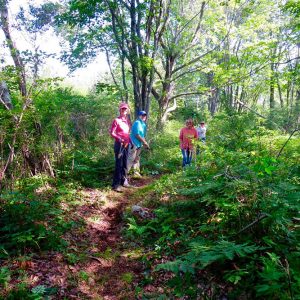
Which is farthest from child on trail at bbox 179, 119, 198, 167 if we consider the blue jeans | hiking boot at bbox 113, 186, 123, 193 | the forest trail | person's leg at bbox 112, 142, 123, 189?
the forest trail

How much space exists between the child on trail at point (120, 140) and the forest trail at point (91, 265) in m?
1.84

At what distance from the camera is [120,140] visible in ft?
23.9

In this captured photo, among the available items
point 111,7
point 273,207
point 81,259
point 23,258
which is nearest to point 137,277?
point 81,259

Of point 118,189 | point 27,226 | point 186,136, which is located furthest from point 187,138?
point 27,226

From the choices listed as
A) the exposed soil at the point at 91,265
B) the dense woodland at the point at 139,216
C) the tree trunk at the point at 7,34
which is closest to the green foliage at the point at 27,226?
the dense woodland at the point at 139,216

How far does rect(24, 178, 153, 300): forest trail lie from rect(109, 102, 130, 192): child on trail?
1.84 metres

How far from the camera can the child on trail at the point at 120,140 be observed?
7250 mm

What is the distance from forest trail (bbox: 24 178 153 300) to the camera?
3.56 meters

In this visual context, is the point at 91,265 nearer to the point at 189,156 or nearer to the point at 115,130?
the point at 115,130

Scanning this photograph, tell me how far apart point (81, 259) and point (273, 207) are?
3.04 m

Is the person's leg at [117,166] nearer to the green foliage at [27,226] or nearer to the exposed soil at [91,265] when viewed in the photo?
the exposed soil at [91,265]

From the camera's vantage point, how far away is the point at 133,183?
8570mm

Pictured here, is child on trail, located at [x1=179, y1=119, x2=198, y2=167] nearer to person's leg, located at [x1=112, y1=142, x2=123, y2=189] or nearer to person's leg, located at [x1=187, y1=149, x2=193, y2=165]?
person's leg, located at [x1=187, y1=149, x2=193, y2=165]

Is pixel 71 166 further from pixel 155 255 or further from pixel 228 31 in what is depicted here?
pixel 228 31
